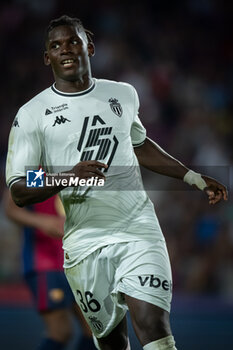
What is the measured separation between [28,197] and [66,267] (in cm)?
53

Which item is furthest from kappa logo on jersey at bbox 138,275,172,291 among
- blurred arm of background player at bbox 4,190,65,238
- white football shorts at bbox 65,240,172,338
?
blurred arm of background player at bbox 4,190,65,238

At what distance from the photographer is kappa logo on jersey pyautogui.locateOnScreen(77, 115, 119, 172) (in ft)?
12.5

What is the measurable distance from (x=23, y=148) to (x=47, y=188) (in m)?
0.28

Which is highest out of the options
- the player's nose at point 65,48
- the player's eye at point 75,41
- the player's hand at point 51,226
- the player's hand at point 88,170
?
the player's eye at point 75,41

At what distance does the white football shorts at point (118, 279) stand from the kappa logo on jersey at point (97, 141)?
1.54ft

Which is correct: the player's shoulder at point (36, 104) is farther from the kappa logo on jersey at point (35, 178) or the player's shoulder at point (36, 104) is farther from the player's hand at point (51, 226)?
the player's hand at point (51, 226)

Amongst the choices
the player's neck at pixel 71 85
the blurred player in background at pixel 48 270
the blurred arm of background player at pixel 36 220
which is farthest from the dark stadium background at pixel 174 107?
the player's neck at pixel 71 85

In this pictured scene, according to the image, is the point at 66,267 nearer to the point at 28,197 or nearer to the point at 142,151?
the point at 28,197

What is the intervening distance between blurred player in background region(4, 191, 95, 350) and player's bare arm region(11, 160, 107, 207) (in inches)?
53.5

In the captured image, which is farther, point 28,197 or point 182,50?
point 182,50

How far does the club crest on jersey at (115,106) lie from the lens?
3.93 metres

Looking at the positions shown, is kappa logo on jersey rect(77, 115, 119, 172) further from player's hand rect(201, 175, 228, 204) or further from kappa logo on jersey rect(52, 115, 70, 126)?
player's hand rect(201, 175, 228, 204)

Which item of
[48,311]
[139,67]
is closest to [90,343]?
[48,311]

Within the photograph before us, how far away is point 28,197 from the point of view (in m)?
3.65
